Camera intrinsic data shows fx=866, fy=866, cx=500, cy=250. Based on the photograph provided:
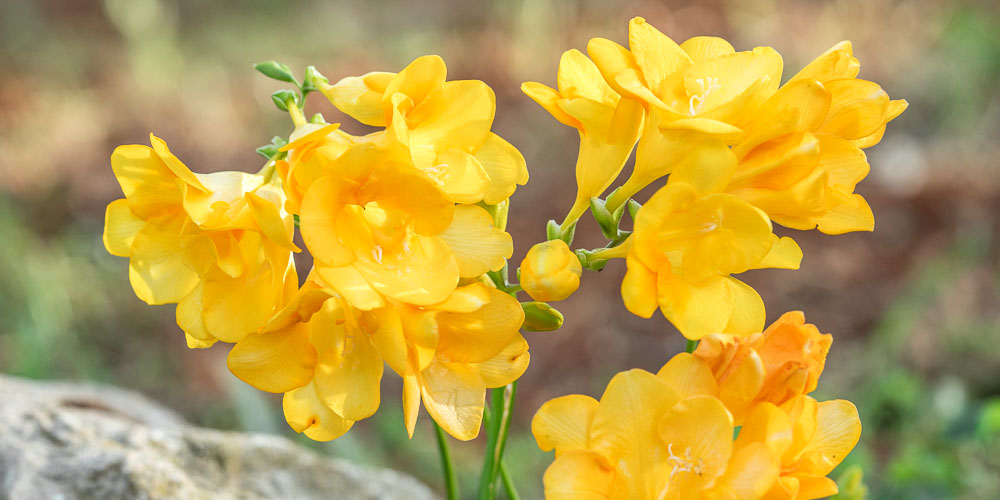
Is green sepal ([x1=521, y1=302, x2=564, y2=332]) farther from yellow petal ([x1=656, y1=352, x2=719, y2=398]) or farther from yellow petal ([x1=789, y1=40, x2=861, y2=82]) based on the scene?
yellow petal ([x1=789, y1=40, x2=861, y2=82])

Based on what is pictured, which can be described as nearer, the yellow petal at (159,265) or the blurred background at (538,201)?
the yellow petal at (159,265)

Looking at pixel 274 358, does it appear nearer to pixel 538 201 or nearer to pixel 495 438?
pixel 495 438

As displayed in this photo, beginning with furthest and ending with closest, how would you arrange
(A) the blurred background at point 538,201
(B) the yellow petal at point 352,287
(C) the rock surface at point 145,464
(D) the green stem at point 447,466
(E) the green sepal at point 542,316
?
(A) the blurred background at point 538,201 → (C) the rock surface at point 145,464 → (D) the green stem at point 447,466 → (E) the green sepal at point 542,316 → (B) the yellow petal at point 352,287

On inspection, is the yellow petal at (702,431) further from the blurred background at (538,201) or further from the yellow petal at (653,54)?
the blurred background at (538,201)

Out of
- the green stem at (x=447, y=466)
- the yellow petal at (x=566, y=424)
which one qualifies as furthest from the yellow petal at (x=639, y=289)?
the green stem at (x=447, y=466)

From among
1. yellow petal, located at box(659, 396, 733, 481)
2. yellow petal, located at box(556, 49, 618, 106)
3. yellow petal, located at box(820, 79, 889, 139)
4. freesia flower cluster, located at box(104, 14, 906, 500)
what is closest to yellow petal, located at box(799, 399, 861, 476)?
freesia flower cluster, located at box(104, 14, 906, 500)

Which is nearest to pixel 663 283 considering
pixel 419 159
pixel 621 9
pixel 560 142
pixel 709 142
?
pixel 709 142
